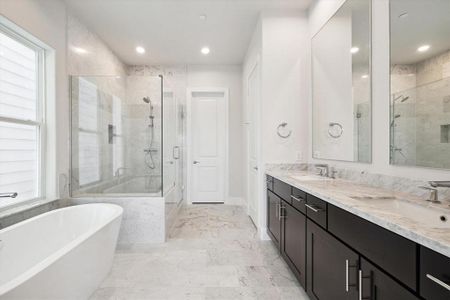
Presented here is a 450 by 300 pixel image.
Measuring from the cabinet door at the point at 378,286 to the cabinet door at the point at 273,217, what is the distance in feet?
4.71

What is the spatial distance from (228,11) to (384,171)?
2.61 m

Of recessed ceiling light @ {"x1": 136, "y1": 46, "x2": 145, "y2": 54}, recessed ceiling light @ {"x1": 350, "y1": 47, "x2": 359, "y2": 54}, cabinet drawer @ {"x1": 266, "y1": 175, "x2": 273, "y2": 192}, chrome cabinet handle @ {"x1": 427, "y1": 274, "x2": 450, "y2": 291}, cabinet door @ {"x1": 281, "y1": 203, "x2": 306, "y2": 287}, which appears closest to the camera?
chrome cabinet handle @ {"x1": 427, "y1": 274, "x2": 450, "y2": 291}

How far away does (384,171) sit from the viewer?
73.0 inches

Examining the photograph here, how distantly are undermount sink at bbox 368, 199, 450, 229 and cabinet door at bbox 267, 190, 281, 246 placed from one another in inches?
48.1

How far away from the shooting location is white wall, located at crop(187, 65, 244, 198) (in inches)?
201

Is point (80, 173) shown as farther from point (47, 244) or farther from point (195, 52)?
point (195, 52)

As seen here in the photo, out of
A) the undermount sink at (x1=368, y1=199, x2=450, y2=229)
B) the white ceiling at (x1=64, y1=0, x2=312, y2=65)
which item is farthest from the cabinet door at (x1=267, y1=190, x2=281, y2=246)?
the white ceiling at (x1=64, y1=0, x2=312, y2=65)

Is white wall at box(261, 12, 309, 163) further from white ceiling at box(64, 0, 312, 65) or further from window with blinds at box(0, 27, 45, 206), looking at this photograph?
window with blinds at box(0, 27, 45, 206)

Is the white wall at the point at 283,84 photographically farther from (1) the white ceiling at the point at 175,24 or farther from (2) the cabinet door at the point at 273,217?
(2) the cabinet door at the point at 273,217

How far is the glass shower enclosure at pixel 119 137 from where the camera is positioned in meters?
3.22

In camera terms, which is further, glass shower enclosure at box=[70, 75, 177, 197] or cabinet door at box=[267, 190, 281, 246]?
glass shower enclosure at box=[70, 75, 177, 197]

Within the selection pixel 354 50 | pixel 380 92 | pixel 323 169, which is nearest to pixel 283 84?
pixel 354 50

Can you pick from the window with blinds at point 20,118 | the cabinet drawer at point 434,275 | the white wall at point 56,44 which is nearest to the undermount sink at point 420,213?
the cabinet drawer at point 434,275

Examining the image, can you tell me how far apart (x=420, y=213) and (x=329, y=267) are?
58cm
